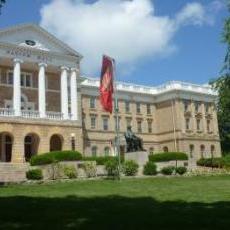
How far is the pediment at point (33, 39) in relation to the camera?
57.4 metres

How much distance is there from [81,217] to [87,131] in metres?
61.5

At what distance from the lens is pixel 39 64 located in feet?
195

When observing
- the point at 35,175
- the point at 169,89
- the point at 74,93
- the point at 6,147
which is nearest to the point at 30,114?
the point at 6,147

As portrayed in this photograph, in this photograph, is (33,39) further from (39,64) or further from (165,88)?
(165,88)

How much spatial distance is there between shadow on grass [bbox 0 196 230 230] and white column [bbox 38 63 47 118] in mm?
39815

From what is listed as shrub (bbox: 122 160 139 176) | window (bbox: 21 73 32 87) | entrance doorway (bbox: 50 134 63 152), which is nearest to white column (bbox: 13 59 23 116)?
window (bbox: 21 73 32 87)

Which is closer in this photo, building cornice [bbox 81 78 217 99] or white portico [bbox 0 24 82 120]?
white portico [bbox 0 24 82 120]

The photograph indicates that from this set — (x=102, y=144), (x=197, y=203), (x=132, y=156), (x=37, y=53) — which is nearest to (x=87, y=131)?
(x=102, y=144)

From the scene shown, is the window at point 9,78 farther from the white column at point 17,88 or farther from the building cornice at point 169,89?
the building cornice at point 169,89

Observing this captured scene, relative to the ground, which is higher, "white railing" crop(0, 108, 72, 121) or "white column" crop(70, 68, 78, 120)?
"white column" crop(70, 68, 78, 120)

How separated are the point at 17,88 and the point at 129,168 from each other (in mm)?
22764

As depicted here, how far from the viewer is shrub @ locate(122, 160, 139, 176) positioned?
1535 inches

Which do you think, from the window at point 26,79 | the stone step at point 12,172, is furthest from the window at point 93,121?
the stone step at point 12,172

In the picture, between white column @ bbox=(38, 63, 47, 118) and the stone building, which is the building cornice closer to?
the stone building
